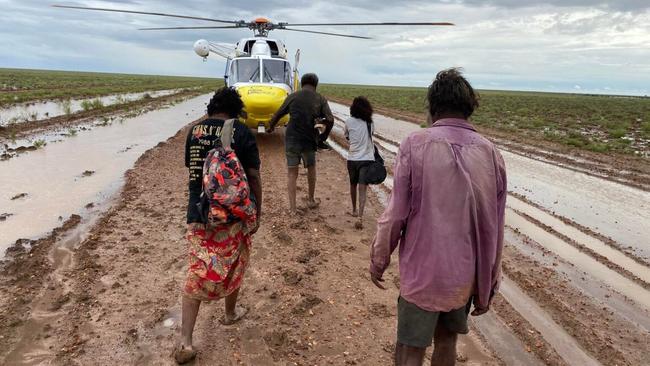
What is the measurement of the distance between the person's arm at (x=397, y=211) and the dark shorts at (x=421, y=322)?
0.27 meters

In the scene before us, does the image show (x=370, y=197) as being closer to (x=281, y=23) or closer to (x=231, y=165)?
(x=231, y=165)

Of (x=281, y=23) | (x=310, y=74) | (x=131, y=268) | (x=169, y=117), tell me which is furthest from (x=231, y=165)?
(x=169, y=117)

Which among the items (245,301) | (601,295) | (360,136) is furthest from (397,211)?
(360,136)

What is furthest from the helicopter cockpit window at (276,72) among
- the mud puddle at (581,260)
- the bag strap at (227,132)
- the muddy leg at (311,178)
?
the bag strap at (227,132)

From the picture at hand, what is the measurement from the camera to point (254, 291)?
466 cm

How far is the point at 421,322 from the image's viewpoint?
238 cm

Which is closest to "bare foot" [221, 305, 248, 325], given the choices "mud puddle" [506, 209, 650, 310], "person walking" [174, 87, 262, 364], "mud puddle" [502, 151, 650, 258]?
"person walking" [174, 87, 262, 364]

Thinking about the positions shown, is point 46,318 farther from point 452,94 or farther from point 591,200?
point 591,200

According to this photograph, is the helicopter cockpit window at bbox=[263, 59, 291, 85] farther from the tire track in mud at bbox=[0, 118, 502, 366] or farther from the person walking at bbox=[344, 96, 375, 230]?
the person walking at bbox=[344, 96, 375, 230]

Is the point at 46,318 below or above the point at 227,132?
below

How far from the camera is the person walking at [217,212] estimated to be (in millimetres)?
3236

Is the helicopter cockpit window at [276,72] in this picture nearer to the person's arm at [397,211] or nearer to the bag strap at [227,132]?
the bag strap at [227,132]

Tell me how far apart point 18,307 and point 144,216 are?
2787mm

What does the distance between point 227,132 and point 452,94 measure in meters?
1.59
